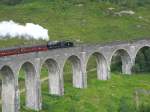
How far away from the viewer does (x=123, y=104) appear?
299 feet

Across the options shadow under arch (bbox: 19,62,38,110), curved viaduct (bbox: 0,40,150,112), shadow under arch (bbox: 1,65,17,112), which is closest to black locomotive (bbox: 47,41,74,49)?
curved viaduct (bbox: 0,40,150,112)

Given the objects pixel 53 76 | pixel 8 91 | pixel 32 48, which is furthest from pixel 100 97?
pixel 8 91

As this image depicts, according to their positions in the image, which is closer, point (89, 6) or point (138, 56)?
point (138, 56)

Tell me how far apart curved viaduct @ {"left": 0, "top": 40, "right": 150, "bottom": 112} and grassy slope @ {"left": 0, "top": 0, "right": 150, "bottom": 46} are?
109 ft

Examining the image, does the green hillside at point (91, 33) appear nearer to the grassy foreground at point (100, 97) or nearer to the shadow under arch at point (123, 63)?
the grassy foreground at point (100, 97)

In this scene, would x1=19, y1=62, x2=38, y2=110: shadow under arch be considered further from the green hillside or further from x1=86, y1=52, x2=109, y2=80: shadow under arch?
x1=86, y1=52, x2=109, y2=80: shadow under arch

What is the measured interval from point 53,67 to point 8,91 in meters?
13.9

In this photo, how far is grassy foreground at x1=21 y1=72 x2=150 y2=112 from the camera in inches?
3440

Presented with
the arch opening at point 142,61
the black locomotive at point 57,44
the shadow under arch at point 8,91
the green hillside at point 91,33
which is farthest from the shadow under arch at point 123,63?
the shadow under arch at point 8,91

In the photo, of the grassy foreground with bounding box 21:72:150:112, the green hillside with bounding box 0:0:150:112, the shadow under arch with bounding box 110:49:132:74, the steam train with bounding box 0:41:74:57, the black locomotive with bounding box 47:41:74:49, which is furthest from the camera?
the shadow under arch with bounding box 110:49:132:74

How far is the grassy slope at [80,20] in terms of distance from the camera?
151250 mm

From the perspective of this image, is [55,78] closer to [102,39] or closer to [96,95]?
[96,95]

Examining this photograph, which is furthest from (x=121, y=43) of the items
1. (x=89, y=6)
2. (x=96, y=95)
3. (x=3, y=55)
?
(x=89, y=6)

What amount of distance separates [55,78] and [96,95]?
944 centimetres
